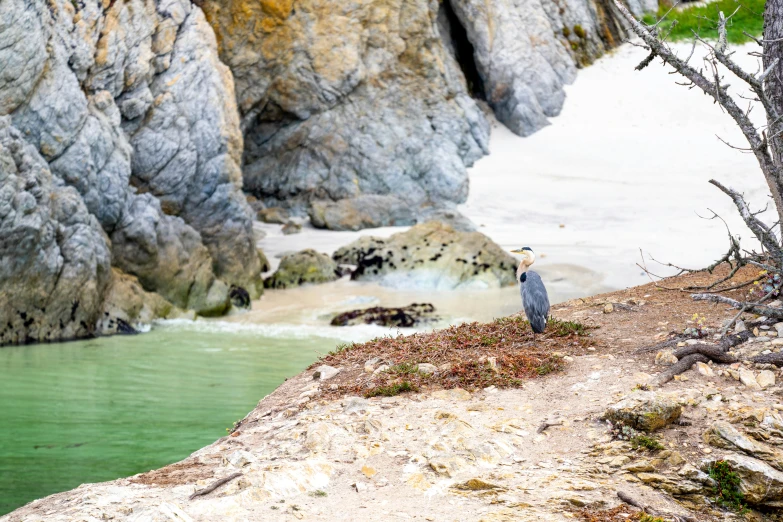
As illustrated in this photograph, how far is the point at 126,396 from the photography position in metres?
10.6

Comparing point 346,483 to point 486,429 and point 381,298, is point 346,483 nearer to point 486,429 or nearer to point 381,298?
point 486,429

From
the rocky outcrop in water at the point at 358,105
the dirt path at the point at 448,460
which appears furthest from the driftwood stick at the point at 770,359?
the rocky outcrop in water at the point at 358,105

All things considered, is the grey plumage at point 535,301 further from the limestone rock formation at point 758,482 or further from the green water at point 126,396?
the green water at point 126,396

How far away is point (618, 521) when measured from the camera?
4.63 metres

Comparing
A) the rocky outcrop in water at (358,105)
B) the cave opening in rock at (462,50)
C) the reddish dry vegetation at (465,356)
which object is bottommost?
the reddish dry vegetation at (465,356)

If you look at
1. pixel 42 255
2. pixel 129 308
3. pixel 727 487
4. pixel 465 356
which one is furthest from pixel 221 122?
pixel 727 487

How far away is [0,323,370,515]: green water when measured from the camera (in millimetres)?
8086

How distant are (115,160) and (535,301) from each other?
1075 cm

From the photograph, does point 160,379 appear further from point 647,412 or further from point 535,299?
→ point 647,412

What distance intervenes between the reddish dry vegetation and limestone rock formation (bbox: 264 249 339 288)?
33.6 ft

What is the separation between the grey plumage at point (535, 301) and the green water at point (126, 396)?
369cm

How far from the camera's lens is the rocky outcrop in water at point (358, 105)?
24953 millimetres

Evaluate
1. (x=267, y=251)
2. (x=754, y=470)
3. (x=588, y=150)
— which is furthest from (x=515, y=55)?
(x=754, y=470)

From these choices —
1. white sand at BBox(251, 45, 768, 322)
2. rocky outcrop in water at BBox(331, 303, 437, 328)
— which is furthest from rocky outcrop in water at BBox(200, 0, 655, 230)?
rocky outcrop in water at BBox(331, 303, 437, 328)
